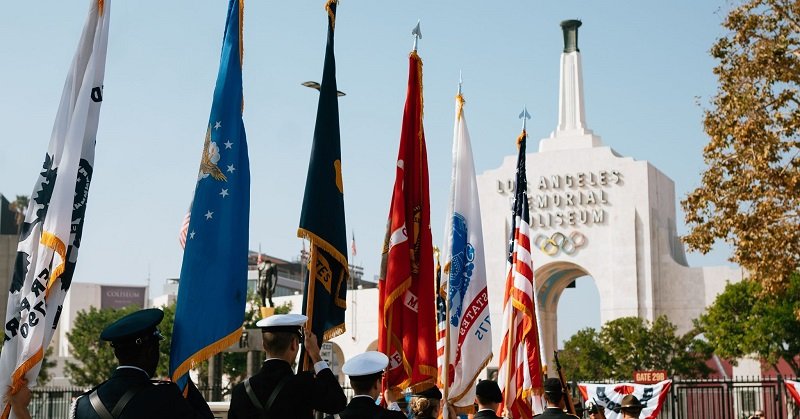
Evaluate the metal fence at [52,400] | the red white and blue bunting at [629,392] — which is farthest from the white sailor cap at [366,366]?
the metal fence at [52,400]

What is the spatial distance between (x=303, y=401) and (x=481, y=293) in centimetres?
513

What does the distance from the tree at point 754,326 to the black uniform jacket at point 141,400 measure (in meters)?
38.5

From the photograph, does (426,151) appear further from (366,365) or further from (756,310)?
(756,310)

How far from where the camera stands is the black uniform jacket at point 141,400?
16.4 ft

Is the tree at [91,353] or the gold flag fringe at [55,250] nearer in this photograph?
the gold flag fringe at [55,250]

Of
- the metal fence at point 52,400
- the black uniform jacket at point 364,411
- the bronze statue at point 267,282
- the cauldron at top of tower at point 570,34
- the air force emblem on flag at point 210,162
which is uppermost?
the cauldron at top of tower at point 570,34

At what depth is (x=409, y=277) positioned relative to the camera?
993 cm

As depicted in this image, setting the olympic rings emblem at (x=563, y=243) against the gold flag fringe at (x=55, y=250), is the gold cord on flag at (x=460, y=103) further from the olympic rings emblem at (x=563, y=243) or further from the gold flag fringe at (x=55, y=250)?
the olympic rings emblem at (x=563, y=243)

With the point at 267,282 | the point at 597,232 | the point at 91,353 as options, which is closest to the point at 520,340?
the point at 267,282

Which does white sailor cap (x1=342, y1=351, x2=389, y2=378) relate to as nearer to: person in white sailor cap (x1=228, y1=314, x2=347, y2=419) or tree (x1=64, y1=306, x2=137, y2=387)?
person in white sailor cap (x1=228, y1=314, x2=347, y2=419)

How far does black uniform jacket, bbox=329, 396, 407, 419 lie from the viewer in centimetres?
680

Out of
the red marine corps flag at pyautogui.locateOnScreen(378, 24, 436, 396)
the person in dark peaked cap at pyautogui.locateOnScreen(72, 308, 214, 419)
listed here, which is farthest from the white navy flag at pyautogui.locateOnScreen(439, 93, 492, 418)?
the person in dark peaked cap at pyautogui.locateOnScreen(72, 308, 214, 419)

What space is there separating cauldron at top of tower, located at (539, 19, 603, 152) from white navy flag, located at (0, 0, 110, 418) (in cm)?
5195

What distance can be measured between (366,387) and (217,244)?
5.36ft
